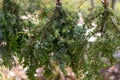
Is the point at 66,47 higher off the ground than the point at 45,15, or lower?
lower

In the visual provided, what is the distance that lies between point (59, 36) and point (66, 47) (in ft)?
0.26

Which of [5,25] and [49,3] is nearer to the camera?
[5,25]

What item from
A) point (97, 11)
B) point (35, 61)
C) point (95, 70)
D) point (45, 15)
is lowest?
point (95, 70)

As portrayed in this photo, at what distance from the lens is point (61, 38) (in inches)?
60.7

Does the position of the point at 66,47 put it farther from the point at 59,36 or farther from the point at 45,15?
the point at 45,15

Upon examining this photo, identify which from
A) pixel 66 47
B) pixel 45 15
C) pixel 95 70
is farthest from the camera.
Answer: pixel 45 15

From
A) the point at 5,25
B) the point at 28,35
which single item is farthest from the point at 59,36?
the point at 5,25

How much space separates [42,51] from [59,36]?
12 cm

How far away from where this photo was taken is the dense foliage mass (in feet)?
4.87

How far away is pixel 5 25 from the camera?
1611mm

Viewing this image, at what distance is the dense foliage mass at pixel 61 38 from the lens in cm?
148

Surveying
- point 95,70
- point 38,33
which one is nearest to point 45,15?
point 38,33

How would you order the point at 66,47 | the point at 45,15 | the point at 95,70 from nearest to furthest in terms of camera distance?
the point at 95,70
the point at 66,47
the point at 45,15

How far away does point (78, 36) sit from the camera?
1.57m
